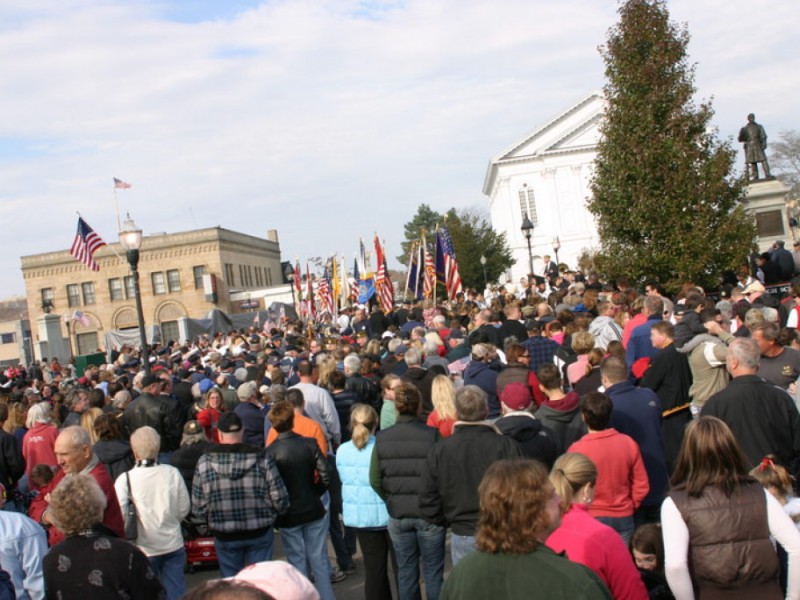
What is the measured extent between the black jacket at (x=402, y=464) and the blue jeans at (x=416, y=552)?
9 centimetres

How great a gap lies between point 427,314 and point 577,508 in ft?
50.5

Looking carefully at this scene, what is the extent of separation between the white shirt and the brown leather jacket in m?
0.04

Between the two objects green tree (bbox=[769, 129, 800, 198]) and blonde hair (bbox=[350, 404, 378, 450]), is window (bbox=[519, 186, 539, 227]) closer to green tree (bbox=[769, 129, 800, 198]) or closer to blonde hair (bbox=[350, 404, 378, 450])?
green tree (bbox=[769, 129, 800, 198])

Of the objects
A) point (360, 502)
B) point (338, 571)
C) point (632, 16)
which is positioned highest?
point (632, 16)

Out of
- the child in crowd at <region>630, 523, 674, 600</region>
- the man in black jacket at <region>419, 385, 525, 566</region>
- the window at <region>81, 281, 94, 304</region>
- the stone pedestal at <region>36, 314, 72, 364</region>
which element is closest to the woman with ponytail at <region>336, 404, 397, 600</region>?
the man in black jacket at <region>419, 385, 525, 566</region>

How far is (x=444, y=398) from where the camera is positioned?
716 centimetres

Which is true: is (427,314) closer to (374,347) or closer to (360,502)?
(374,347)

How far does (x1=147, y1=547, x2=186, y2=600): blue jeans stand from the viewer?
6.63 m

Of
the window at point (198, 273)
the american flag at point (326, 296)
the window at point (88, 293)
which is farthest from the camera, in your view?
the window at point (88, 293)

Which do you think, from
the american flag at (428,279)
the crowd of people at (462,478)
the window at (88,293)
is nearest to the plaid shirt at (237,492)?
the crowd of people at (462,478)

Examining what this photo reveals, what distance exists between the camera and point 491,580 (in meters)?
3.25

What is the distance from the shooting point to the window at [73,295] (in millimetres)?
69812

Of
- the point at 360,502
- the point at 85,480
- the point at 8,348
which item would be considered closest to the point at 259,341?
the point at 360,502

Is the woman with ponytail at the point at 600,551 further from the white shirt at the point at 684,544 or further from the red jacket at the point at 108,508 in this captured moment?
the red jacket at the point at 108,508
